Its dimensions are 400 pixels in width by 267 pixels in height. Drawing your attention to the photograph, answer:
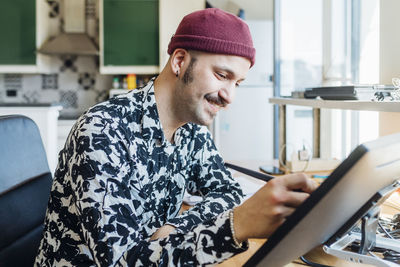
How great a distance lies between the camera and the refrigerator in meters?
4.02

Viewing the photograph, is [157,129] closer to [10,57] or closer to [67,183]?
[67,183]

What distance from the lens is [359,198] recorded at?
1.85 ft

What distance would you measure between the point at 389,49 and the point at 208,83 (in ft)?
3.81

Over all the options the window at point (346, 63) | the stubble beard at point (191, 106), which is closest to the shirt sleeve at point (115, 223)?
the stubble beard at point (191, 106)

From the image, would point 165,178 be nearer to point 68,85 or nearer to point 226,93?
point 226,93

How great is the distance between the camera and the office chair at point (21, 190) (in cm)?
93

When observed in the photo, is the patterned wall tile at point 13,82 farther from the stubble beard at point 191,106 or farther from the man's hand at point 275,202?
the man's hand at point 275,202

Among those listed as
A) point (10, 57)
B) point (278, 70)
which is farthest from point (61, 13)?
point (278, 70)

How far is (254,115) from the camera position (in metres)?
4.05

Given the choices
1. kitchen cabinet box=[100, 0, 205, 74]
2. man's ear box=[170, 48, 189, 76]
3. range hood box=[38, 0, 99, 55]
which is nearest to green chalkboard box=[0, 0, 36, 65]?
range hood box=[38, 0, 99, 55]

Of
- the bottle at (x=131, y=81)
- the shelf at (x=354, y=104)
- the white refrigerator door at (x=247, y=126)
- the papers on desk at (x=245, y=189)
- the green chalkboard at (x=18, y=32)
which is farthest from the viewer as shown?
the white refrigerator door at (x=247, y=126)

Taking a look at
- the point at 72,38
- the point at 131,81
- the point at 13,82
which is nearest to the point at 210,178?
the point at 131,81

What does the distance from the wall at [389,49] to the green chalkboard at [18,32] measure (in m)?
3.14

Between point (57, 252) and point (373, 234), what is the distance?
0.68m
